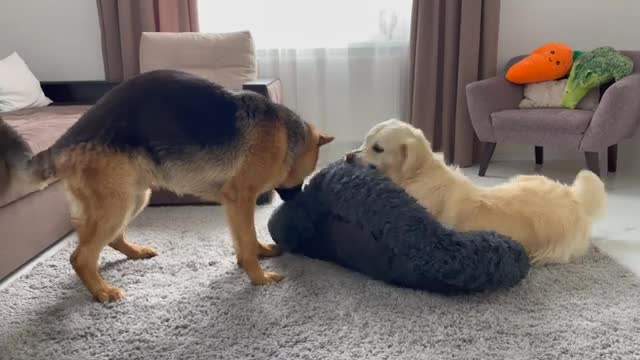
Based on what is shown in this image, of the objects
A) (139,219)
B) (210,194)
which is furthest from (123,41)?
(210,194)

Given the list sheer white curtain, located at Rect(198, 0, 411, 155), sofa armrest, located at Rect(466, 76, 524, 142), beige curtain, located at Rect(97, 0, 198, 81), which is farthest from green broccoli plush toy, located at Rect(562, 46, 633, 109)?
beige curtain, located at Rect(97, 0, 198, 81)

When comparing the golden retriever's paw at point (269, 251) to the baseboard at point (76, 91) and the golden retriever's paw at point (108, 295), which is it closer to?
the golden retriever's paw at point (108, 295)

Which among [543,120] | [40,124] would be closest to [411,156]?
[543,120]

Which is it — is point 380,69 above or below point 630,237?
above

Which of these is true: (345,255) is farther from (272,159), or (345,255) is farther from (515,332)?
(515,332)

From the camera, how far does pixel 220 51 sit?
12.1ft

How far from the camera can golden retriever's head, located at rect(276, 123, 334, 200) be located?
2135 millimetres

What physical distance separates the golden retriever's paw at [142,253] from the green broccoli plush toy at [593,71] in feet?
8.58

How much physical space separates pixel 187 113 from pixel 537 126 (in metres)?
2.22

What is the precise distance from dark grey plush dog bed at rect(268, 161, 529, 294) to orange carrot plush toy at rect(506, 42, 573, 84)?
1.94m

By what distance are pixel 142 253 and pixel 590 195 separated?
5.96 ft

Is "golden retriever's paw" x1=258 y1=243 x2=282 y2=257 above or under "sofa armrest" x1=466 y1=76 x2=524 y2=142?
under

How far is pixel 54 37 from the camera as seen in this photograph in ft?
13.7

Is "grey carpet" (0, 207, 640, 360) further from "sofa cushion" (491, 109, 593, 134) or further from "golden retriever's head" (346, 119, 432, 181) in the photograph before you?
"sofa cushion" (491, 109, 593, 134)
